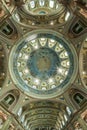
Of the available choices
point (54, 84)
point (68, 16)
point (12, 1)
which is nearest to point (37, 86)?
point (54, 84)

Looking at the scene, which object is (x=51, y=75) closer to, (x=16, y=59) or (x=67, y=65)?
(x=67, y=65)

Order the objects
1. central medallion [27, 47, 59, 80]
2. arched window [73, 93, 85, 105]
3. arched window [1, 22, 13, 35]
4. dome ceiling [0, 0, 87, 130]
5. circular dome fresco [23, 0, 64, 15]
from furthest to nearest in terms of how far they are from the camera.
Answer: central medallion [27, 47, 59, 80]
circular dome fresco [23, 0, 64, 15]
arched window [73, 93, 85, 105]
dome ceiling [0, 0, 87, 130]
arched window [1, 22, 13, 35]

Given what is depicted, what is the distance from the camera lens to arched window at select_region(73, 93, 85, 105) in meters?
33.9

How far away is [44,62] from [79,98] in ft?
23.5

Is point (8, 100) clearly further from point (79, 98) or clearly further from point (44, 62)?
point (79, 98)

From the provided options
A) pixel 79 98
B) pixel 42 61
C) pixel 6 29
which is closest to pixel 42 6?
pixel 6 29

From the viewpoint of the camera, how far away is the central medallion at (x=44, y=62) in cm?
3802

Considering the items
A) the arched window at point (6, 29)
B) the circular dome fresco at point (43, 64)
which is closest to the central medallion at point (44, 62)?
the circular dome fresco at point (43, 64)

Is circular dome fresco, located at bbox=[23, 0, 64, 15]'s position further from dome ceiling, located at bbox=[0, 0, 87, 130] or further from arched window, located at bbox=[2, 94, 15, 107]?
arched window, located at bbox=[2, 94, 15, 107]

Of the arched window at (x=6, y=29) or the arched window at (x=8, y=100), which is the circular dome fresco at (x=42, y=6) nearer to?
the arched window at (x=6, y=29)

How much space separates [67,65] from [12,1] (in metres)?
11.8

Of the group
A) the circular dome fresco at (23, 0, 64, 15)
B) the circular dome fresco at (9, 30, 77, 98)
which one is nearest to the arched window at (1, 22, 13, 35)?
the circular dome fresco at (9, 30, 77, 98)

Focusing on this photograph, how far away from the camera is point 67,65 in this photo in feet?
121

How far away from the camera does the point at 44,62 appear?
38.2m
